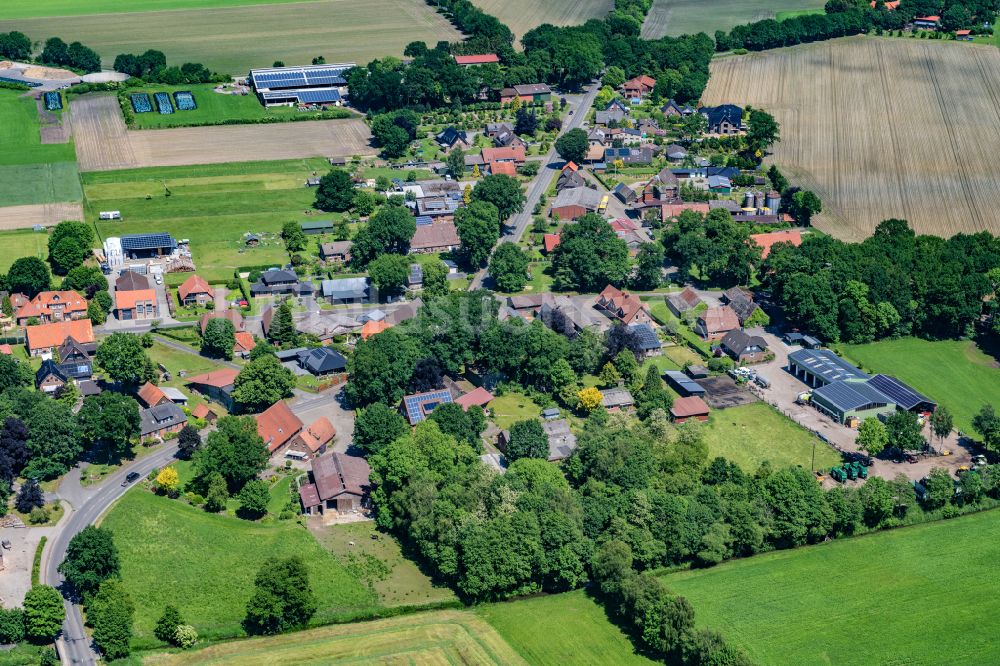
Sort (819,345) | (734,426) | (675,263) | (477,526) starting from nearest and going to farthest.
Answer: (477,526)
(734,426)
(819,345)
(675,263)

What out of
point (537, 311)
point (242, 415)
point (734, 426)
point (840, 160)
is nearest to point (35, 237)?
point (242, 415)

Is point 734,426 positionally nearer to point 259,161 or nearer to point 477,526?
point 477,526

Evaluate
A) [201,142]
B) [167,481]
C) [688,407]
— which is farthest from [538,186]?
[167,481]

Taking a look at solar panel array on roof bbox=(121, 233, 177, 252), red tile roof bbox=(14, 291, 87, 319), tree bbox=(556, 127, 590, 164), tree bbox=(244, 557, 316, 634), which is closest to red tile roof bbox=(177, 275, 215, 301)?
red tile roof bbox=(14, 291, 87, 319)

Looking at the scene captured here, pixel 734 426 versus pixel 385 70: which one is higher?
pixel 385 70

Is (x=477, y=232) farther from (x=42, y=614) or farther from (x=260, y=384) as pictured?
(x=42, y=614)

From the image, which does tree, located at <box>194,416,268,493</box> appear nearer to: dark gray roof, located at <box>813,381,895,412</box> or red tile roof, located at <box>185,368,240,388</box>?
red tile roof, located at <box>185,368,240,388</box>

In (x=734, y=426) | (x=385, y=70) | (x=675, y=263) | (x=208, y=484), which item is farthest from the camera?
(x=385, y=70)
